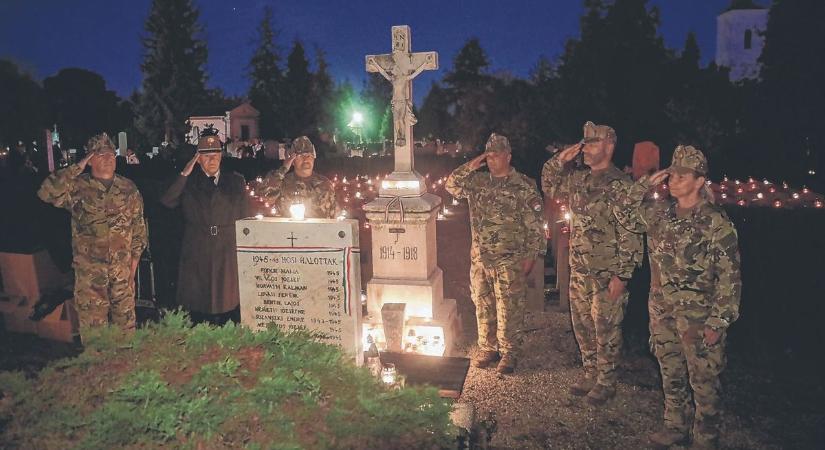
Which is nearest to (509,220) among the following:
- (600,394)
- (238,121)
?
(600,394)

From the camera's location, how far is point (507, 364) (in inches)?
265

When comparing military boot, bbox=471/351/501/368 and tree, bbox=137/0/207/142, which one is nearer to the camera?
military boot, bbox=471/351/501/368

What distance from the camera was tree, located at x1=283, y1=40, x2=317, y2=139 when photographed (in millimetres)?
51469

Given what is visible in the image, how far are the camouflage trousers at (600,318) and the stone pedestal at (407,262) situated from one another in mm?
1519

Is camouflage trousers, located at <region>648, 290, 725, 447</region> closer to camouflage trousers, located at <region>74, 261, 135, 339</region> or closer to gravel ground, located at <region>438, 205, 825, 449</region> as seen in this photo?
gravel ground, located at <region>438, 205, 825, 449</region>

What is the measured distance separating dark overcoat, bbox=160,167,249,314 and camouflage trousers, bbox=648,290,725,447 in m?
Result: 3.77

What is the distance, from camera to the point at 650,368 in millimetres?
6723

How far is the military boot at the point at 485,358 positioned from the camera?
691cm

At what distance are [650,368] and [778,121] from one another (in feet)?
60.3

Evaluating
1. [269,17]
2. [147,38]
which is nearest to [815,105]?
[147,38]

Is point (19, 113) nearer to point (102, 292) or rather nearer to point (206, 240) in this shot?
point (102, 292)

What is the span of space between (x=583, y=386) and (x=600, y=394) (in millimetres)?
268

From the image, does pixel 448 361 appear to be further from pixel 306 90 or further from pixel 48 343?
pixel 306 90

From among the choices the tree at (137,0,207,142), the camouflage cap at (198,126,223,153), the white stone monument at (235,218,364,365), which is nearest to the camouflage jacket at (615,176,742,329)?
the white stone monument at (235,218,364,365)
